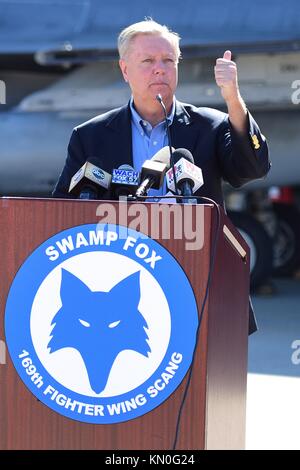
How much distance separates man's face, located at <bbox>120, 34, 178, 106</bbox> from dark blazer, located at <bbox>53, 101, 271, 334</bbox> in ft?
0.45

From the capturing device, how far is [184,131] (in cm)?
320

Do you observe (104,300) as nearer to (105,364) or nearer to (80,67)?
(105,364)

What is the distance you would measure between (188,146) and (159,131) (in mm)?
108

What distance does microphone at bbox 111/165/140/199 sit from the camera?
2.78 metres

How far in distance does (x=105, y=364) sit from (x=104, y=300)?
0.16 metres

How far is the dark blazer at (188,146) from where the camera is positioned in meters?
3.15

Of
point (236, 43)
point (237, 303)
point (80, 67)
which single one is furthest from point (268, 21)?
point (237, 303)

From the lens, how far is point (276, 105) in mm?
8766

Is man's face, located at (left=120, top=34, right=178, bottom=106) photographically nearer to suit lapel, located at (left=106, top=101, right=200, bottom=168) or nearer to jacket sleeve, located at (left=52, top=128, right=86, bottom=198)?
suit lapel, located at (left=106, top=101, right=200, bottom=168)

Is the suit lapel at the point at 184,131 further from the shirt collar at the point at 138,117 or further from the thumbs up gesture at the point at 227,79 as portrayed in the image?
the thumbs up gesture at the point at 227,79

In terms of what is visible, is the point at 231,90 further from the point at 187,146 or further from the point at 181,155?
the point at 187,146

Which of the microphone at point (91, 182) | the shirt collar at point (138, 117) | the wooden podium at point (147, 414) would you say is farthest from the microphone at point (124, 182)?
the shirt collar at point (138, 117)

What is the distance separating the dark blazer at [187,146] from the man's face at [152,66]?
14 cm

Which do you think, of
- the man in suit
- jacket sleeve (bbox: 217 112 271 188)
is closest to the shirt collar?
the man in suit
